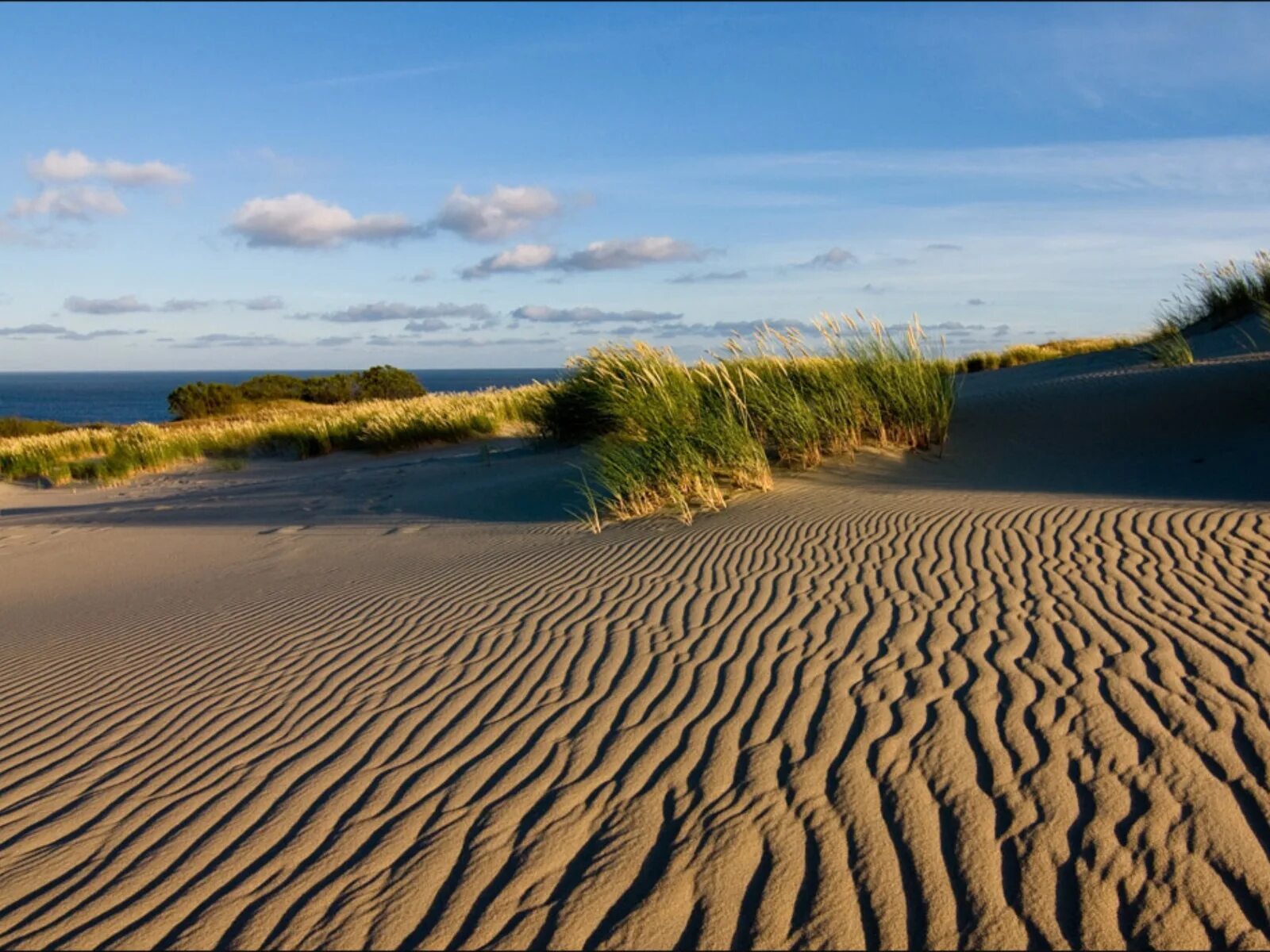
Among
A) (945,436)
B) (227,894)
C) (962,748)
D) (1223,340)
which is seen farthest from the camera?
(1223,340)

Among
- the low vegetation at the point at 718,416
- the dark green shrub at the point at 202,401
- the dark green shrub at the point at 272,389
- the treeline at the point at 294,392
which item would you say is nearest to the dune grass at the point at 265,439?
the low vegetation at the point at 718,416

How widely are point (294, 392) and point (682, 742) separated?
133 feet

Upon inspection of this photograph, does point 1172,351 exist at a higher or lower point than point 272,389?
lower

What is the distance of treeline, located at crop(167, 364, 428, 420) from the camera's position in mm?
36319

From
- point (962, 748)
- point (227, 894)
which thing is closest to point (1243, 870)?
point (962, 748)

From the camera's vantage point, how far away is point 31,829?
3834mm

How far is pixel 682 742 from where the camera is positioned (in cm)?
410

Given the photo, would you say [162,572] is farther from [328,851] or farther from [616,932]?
[616,932]

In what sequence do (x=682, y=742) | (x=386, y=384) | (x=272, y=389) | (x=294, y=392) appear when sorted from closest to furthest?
(x=682, y=742), (x=386, y=384), (x=272, y=389), (x=294, y=392)

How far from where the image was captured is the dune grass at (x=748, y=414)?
32.8 feet

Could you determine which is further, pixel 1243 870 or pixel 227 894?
pixel 227 894

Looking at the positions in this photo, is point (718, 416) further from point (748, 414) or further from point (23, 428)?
point (23, 428)

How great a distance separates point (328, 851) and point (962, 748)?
2.30 m

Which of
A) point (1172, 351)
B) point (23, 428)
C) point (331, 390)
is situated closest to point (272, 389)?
point (331, 390)
